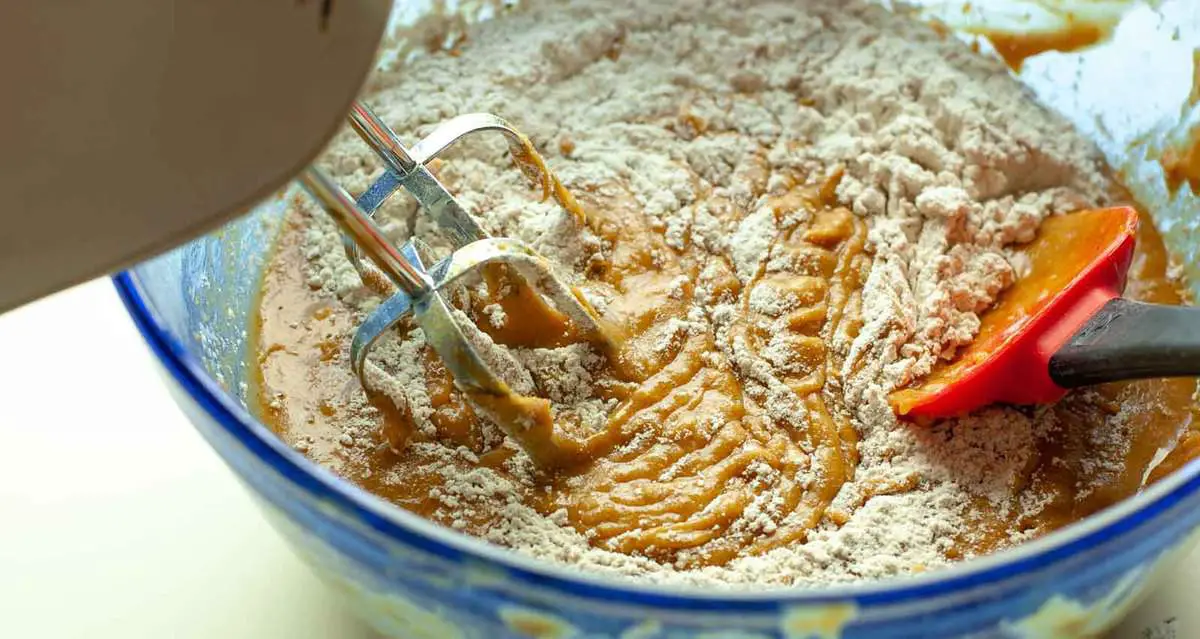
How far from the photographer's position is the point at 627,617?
0.70 m

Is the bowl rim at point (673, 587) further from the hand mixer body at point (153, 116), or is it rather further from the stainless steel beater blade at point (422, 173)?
the stainless steel beater blade at point (422, 173)

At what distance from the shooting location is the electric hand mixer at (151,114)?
2.08ft

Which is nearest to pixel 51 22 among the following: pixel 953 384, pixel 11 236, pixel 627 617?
pixel 11 236

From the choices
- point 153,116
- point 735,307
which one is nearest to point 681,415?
point 735,307

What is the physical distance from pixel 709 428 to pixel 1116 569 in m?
0.47

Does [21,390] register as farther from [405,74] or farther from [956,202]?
[956,202]

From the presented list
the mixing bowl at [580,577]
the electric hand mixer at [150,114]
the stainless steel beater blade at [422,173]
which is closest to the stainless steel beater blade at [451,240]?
the stainless steel beater blade at [422,173]

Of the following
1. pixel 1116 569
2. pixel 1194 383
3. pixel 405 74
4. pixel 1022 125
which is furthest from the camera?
pixel 405 74

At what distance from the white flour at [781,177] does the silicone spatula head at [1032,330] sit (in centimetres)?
2

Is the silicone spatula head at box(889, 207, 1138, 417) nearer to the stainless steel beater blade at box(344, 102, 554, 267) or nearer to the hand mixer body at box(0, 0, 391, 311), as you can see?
the stainless steel beater blade at box(344, 102, 554, 267)

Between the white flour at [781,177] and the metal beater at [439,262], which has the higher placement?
the metal beater at [439,262]

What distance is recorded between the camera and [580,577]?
0.69 meters

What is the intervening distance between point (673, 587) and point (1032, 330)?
61 cm

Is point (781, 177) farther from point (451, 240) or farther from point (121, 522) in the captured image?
point (121, 522)
